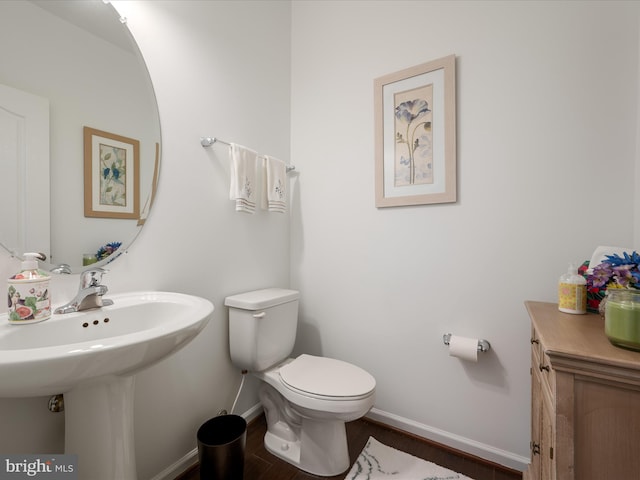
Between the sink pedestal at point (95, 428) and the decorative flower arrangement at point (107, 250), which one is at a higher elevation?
the decorative flower arrangement at point (107, 250)

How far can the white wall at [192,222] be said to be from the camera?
3.63ft

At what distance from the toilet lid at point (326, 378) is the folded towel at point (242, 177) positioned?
84 cm

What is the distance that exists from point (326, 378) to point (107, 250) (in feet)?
3.41

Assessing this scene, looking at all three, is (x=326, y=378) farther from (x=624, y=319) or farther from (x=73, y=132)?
(x=73, y=132)

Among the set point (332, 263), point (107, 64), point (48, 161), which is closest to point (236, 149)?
point (107, 64)

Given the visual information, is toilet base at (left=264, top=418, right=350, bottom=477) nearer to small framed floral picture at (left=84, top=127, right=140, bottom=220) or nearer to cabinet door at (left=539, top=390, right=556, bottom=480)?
cabinet door at (left=539, top=390, right=556, bottom=480)

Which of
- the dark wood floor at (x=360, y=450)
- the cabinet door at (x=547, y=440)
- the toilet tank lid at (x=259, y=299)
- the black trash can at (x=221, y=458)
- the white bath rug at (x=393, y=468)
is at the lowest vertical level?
the dark wood floor at (x=360, y=450)

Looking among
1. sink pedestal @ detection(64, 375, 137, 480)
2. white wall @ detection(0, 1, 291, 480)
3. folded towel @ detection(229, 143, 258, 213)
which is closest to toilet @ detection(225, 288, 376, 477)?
white wall @ detection(0, 1, 291, 480)

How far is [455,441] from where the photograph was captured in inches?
56.1

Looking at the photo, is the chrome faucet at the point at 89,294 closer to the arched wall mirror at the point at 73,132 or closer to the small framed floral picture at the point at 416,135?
the arched wall mirror at the point at 73,132

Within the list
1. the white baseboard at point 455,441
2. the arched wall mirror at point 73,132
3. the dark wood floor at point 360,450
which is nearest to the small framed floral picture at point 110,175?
the arched wall mirror at point 73,132

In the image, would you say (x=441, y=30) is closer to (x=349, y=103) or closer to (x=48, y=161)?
(x=349, y=103)

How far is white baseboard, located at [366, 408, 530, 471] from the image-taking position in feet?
4.27

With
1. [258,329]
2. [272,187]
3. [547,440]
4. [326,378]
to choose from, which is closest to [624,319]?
[547,440]
